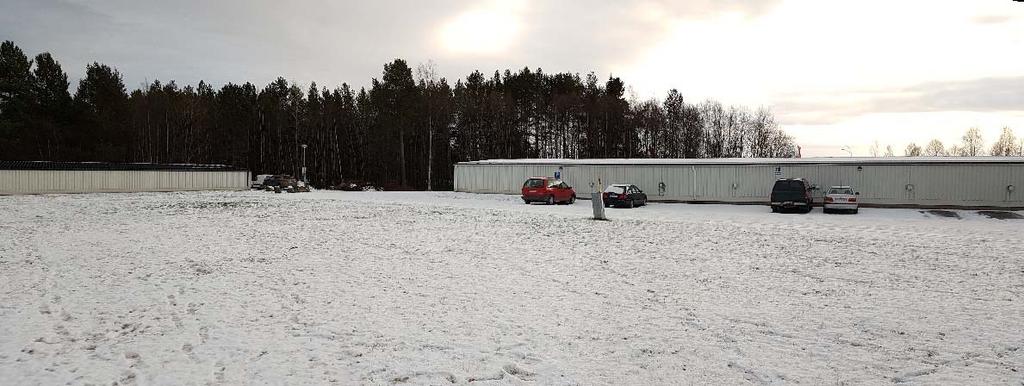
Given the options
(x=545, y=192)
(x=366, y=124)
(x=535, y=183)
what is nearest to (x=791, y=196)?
(x=545, y=192)

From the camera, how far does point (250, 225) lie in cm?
1881

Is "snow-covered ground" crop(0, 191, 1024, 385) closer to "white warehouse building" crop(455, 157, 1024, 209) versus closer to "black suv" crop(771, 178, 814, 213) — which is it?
"black suv" crop(771, 178, 814, 213)

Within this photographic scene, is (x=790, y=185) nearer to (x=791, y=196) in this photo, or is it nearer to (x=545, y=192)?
(x=791, y=196)

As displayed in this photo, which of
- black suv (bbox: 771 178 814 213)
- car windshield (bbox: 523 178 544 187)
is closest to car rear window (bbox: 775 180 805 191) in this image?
black suv (bbox: 771 178 814 213)

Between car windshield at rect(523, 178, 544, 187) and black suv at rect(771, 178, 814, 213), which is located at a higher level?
car windshield at rect(523, 178, 544, 187)

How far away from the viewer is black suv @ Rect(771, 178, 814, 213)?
2580 cm

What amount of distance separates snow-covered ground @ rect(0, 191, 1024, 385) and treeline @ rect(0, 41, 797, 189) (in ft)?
136

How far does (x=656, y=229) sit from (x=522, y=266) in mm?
8108

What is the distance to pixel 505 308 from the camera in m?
8.24

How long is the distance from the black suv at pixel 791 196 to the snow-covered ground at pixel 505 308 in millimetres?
9143

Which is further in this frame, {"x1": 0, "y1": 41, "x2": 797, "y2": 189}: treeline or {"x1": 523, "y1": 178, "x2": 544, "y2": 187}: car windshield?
{"x1": 0, "y1": 41, "x2": 797, "y2": 189}: treeline

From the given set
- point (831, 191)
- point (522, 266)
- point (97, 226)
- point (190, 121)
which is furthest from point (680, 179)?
point (190, 121)

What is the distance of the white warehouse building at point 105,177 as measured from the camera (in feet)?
114

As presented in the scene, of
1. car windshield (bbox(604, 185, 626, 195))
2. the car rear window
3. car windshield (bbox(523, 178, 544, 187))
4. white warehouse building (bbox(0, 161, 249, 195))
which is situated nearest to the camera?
the car rear window
